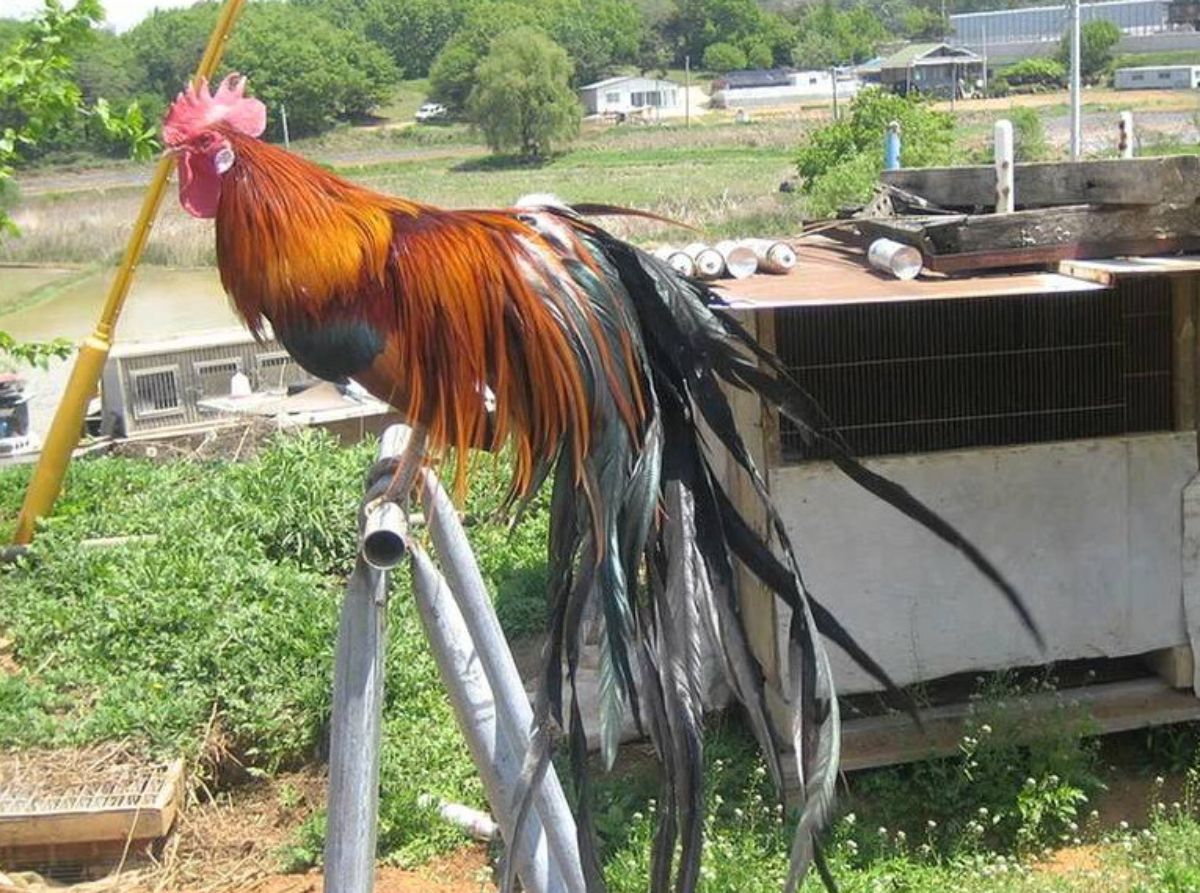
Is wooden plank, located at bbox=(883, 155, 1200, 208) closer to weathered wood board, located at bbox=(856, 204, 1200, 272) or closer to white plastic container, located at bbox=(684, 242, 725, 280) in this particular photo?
weathered wood board, located at bbox=(856, 204, 1200, 272)

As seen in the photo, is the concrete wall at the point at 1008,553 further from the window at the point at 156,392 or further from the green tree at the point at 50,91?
the window at the point at 156,392

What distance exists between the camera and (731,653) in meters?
3.07

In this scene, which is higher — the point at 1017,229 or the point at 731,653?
the point at 1017,229

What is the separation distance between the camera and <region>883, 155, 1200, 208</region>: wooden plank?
538 centimetres

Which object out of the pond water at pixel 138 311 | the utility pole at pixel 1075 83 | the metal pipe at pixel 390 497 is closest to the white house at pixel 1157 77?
the pond water at pixel 138 311

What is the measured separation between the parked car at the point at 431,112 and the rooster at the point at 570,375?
2991 inches

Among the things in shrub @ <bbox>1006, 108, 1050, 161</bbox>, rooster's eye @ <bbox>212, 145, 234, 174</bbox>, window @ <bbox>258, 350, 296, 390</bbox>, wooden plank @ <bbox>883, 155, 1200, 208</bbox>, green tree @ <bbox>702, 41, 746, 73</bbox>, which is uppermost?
green tree @ <bbox>702, 41, 746, 73</bbox>

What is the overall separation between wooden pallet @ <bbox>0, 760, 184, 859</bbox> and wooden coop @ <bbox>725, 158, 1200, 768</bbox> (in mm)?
2542

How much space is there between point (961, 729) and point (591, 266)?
3461mm

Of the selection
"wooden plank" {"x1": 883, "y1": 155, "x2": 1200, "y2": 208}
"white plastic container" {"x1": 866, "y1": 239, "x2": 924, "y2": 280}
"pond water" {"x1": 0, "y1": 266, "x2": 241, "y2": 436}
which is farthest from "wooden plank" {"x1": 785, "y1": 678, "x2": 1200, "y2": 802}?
"pond water" {"x1": 0, "y1": 266, "x2": 241, "y2": 436}

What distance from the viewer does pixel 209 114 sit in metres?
3.47

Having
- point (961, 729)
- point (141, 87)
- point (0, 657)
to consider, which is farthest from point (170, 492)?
point (141, 87)

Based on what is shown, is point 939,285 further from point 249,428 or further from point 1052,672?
point 249,428

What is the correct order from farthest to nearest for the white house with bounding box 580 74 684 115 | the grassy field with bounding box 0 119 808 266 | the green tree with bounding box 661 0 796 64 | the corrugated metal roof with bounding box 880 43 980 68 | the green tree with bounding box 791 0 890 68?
1. the green tree with bounding box 661 0 796 64
2. the green tree with bounding box 791 0 890 68
3. the white house with bounding box 580 74 684 115
4. the corrugated metal roof with bounding box 880 43 980 68
5. the grassy field with bounding box 0 119 808 266
